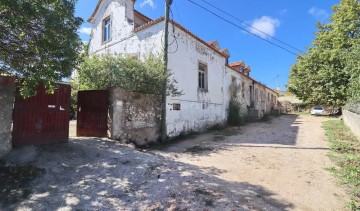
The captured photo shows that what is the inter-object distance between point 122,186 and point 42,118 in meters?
3.66

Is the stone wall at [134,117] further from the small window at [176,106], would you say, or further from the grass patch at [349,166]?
the grass patch at [349,166]

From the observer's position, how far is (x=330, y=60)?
2334 centimetres

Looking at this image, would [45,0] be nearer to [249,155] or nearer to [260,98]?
[249,155]

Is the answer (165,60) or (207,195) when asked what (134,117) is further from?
(207,195)

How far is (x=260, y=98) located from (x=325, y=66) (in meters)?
7.19

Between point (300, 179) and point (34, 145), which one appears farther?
point (34, 145)

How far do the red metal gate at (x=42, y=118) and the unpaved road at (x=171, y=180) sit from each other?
37cm

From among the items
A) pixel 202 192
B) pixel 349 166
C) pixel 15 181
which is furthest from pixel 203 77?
pixel 15 181

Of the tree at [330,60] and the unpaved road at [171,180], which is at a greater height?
the tree at [330,60]

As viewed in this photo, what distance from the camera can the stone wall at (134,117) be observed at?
839cm

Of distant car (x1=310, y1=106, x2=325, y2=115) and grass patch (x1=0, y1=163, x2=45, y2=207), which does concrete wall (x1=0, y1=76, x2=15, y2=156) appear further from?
distant car (x1=310, y1=106, x2=325, y2=115)

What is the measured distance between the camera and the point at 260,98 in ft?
91.4

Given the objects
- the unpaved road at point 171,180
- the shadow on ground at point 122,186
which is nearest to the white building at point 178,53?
the unpaved road at point 171,180

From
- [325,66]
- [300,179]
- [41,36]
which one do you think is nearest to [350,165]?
[300,179]
